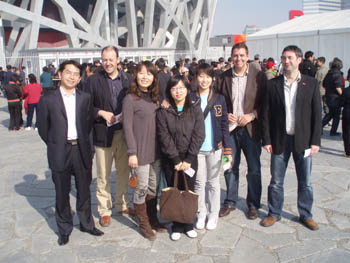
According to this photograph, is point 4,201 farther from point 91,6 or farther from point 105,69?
point 91,6

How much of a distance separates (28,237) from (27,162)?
139 inches

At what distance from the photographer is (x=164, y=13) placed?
3155cm

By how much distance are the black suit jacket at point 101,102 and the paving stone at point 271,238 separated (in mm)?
2030

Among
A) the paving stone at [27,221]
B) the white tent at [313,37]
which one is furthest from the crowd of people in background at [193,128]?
the white tent at [313,37]

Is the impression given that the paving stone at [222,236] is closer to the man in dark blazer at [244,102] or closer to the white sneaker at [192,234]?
the white sneaker at [192,234]

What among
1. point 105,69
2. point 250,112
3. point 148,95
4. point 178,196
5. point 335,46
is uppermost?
point 335,46

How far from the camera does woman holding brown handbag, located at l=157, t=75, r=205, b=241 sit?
11.8ft

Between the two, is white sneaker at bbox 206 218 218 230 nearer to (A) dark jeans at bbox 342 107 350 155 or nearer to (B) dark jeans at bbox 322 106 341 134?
(A) dark jeans at bbox 342 107 350 155

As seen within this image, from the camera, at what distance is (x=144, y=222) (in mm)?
3924

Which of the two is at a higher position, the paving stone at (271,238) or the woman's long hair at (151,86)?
the woman's long hair at (151,86)

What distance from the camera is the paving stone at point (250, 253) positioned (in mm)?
3478

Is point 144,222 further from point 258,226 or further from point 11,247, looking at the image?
point 11,247

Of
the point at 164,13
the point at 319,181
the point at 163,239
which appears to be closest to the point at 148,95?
the point at 163,239

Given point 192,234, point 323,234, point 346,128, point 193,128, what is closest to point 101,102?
point 193,128
